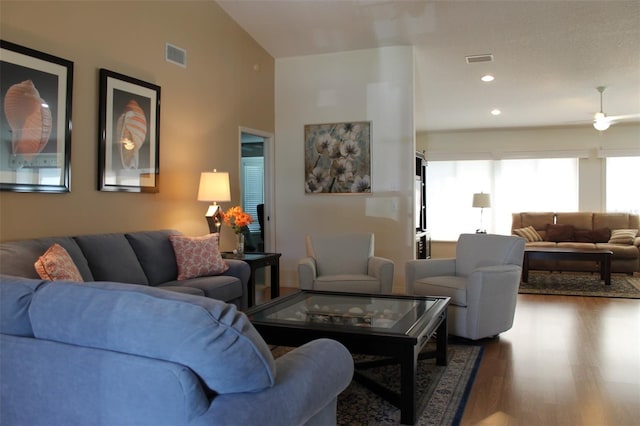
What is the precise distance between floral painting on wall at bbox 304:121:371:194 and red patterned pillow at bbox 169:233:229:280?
7.60 ft

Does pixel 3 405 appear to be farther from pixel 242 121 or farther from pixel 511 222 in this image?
pixel 511 222

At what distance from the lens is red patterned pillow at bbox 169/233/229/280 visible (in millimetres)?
4168

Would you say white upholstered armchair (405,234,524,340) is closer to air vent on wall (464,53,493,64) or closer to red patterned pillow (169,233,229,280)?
red patterned pillow (169,233,229,280)

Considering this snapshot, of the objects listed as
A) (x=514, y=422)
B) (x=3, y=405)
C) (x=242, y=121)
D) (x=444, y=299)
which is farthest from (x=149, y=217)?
(x=514, y=422)

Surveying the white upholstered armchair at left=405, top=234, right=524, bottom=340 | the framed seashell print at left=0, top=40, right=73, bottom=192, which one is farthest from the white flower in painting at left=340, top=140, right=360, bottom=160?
the framed seashell print at left=0, top=40, right=73, bottom=192

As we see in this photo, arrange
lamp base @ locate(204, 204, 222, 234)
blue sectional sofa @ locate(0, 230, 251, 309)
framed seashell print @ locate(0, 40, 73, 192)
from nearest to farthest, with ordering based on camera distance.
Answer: blue sectional sofa @ locate(0, 230, 251, 309), framed seashell print @ locate(0, 40, 73, 192), lamp base @ locate(204, 204, 222, 234)

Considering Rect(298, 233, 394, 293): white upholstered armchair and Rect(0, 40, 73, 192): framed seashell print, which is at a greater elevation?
Rect(0, 40, 73, 192): framed seashell print

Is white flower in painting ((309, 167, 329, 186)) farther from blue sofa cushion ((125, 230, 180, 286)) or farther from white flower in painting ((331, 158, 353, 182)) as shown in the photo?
blue sofa cushion ((125, 230, 180, 286))

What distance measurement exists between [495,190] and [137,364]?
372 inches

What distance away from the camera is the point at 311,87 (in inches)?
253

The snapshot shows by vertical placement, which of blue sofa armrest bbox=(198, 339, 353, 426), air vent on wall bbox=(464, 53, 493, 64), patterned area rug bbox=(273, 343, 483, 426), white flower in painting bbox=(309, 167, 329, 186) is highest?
air vent on wall bbox=(464, 53, 493, 64)

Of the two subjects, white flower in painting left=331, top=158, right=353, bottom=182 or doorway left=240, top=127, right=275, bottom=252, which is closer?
white flower in painting left=331, top=158, right=353, bottom=182

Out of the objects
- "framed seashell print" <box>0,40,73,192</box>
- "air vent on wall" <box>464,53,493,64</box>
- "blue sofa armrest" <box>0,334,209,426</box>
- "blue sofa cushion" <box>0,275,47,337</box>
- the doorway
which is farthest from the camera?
the doorway

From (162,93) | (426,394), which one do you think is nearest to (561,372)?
(426,394)
